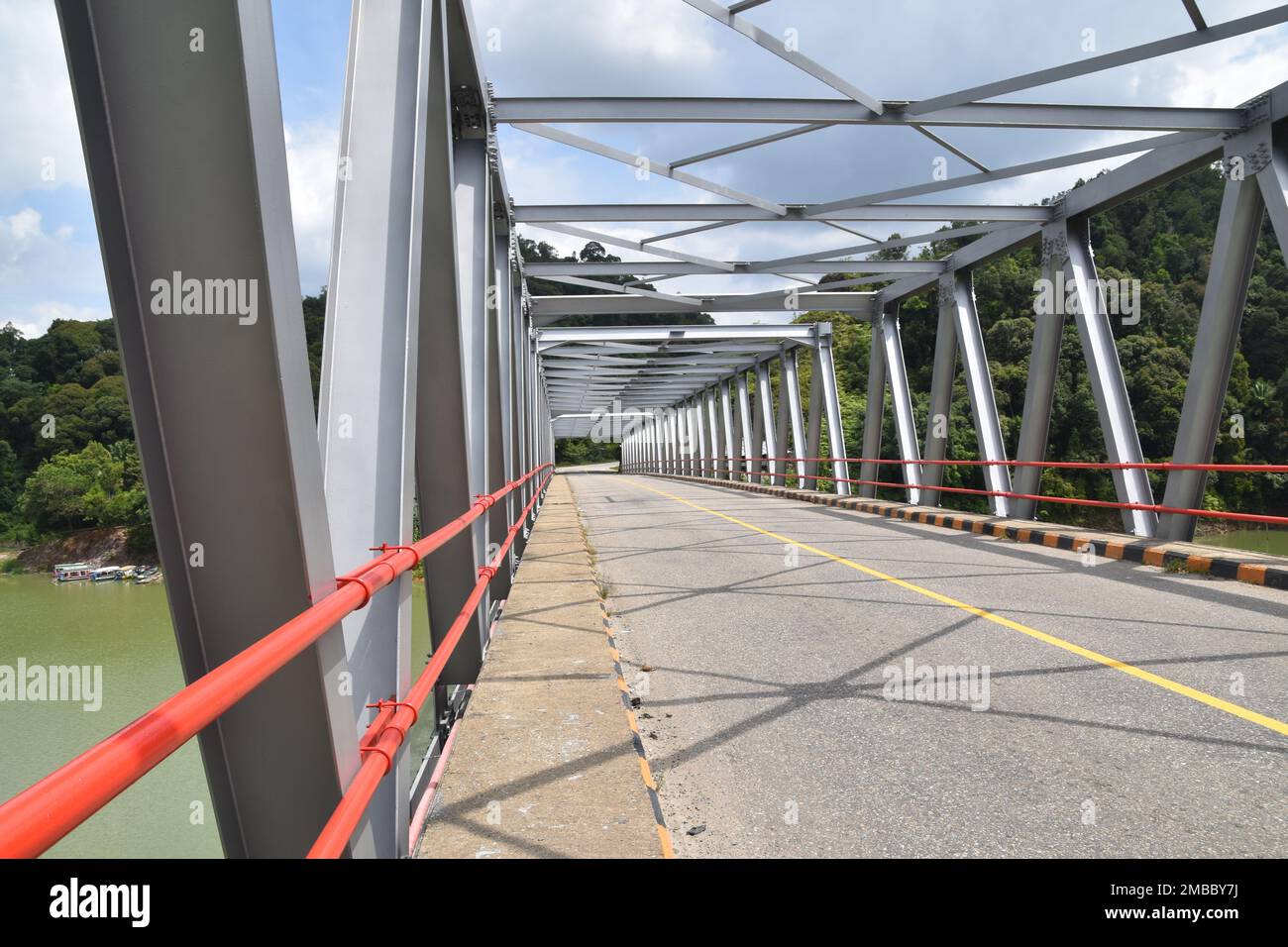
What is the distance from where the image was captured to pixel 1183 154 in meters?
10.2

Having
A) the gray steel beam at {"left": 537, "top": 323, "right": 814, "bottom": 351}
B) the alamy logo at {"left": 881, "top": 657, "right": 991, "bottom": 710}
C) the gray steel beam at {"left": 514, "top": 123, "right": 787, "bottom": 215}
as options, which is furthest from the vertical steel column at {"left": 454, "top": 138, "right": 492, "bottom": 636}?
the gray steel beam at {"left": 537, "top": 323, "right": 814, "bottom": 351}

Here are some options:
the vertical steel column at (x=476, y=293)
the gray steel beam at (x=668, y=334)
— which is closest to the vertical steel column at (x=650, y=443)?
the gray steel beam at (x=668, y=334)

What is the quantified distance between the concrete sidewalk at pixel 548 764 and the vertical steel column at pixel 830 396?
58.1 feet

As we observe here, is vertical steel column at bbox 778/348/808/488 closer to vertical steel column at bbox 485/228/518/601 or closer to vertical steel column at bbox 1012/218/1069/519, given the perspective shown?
vertical steel column at bbox 1012/218/1069/519

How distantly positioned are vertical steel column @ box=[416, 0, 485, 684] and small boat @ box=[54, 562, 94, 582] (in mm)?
2513

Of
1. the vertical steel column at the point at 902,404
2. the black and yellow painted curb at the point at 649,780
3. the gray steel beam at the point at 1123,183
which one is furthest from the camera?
the vertical steel column at the point at 902,404

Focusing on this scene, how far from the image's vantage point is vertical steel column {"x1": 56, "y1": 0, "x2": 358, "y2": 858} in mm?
1801

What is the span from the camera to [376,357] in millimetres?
3332

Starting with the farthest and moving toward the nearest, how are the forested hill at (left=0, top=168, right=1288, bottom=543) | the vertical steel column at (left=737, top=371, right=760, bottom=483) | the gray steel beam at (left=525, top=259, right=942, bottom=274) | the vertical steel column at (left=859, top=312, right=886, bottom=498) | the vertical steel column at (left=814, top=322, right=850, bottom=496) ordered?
the forested hill at (left=0, top=168, right=1288, bottom=543) < the vertical steel column at (left=737, top=371, right=760, bottom=483) < the vertical steel column at (left=814, top=322, right=850, bottom=496) < the vertical steel column at (left=859, top=312, right=886, bottom=498) < the gray steel beam at (left=525, top=259, right=942, bottom=274)

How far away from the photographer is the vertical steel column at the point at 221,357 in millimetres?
1801

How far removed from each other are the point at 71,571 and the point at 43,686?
33 centimetres

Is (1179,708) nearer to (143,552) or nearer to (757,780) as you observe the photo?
(757,780)

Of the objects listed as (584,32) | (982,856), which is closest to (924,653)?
→ (982,856)

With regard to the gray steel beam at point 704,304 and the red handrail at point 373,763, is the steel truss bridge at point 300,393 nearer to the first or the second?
the red handrail at point 373,763
